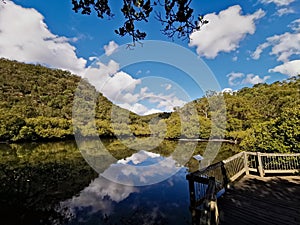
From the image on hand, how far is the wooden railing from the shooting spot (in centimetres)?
261

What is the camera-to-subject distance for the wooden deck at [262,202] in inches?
128

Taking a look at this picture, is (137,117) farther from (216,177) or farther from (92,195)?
(216,177)

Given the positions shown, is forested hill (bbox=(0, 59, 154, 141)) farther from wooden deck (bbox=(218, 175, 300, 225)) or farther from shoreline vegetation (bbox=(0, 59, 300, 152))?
wooden deck (bbox=(218, 175, 300, 225))

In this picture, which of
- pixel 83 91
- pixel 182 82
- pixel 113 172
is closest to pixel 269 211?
pixel 113 172

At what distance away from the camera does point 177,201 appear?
21.7 ft

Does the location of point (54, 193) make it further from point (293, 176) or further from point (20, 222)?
point (293, 176)

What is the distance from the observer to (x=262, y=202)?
3.90 meters

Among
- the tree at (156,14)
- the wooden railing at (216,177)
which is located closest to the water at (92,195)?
the wooden railing at (216,177)

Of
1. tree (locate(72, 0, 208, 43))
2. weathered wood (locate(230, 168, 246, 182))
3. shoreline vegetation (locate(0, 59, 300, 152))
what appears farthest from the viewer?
shoreline vegetation (locate(0, 59, 300, 152))

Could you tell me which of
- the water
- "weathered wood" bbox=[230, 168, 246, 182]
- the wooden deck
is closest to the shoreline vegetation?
"weathered wood" bbox=[230, 168, 246, 182]

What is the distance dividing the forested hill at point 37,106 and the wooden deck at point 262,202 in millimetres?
29766

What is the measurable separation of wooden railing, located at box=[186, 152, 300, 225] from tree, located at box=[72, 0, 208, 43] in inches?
95.7

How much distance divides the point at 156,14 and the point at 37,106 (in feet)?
150

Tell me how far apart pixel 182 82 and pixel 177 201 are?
11.3 metres
